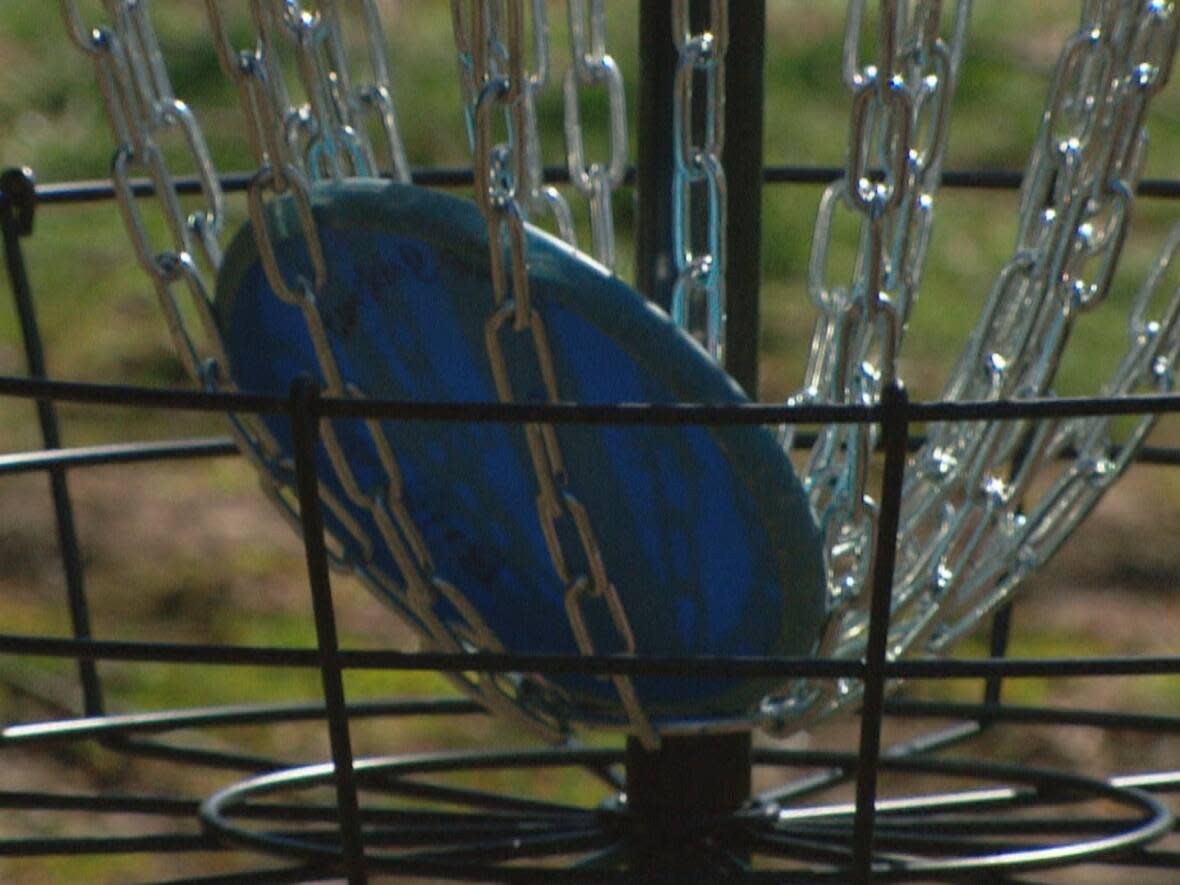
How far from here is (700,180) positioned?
494 millimetres

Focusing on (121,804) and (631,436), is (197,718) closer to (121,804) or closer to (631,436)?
(121,804)

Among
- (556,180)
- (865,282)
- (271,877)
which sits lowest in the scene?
(271,877)

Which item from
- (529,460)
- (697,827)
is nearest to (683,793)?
(697,827)

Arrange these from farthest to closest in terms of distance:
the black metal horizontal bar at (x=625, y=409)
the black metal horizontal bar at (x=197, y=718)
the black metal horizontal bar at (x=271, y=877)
Answer: the black metal horizontal bar at (x=197, y=718), the black metal horizontal bar at (x=271, y=877), the black metal horizontal bar at (x=625, y=409)

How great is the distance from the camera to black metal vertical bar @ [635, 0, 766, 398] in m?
0.50

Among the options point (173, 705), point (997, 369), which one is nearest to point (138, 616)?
point (173, 705)

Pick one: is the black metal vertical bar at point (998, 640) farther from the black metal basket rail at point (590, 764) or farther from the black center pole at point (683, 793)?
the black center pole at point (683, 793)

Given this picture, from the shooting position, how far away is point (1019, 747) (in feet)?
3.86

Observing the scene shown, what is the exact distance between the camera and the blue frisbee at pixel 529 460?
1.40 ft

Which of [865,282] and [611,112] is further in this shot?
[611,112]

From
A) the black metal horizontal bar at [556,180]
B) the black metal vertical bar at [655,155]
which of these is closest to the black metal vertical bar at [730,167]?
the black metal vertical bar at [655,155]

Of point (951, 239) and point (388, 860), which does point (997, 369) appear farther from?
point (951, 239)

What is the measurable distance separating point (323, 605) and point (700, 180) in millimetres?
139

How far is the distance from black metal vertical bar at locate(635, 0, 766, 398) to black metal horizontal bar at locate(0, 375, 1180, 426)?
0.13 metres
